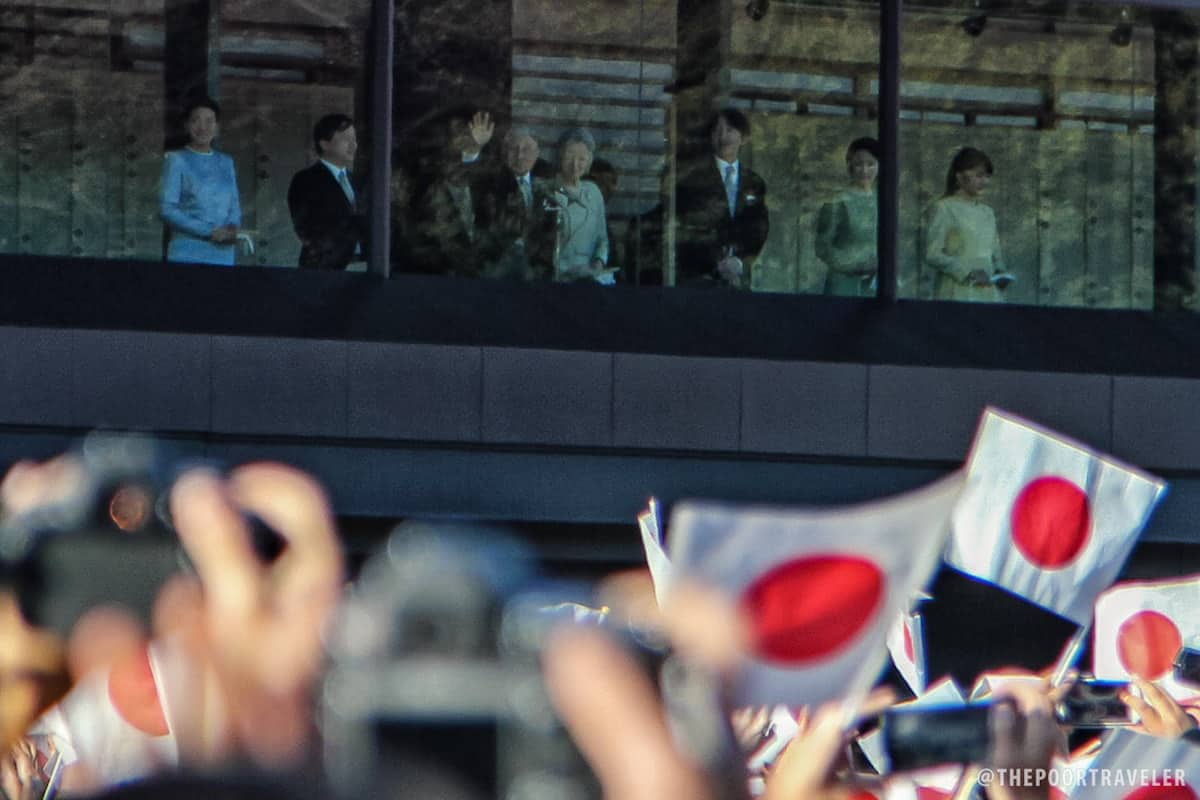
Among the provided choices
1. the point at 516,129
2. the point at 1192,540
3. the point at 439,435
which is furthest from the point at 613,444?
the point at 1192,540

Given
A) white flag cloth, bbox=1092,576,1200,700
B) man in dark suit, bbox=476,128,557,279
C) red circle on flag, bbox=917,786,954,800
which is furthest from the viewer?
man in dark suit, bbox=476,128,557,279

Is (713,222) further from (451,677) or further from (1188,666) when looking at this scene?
(451,677)

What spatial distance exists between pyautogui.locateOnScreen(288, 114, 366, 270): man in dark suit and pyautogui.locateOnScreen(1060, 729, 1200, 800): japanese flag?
750cm

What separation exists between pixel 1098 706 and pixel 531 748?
224 centimetres

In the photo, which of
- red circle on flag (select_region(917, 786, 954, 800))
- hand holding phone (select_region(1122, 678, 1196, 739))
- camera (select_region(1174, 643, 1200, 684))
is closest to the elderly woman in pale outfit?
camera (select_region(1174, 643, 1200, 684))

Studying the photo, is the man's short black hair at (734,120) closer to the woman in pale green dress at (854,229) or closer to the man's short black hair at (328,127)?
the woman in pale green dress at (854,229)

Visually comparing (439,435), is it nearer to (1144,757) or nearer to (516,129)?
(516,129)

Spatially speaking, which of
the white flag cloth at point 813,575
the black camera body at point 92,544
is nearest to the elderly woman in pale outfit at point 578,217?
the black camera body at point 92,544

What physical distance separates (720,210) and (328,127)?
222cm

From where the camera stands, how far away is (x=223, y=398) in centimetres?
1092

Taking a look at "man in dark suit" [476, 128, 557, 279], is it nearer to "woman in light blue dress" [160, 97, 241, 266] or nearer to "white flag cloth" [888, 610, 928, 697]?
"woman in light blue dress" [160, 97, 241, 266]

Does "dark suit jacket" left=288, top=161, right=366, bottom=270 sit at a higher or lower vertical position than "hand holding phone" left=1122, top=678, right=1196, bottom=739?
higher

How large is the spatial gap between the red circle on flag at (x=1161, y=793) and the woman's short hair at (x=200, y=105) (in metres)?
7.67

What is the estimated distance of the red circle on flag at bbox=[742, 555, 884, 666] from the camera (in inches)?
112
